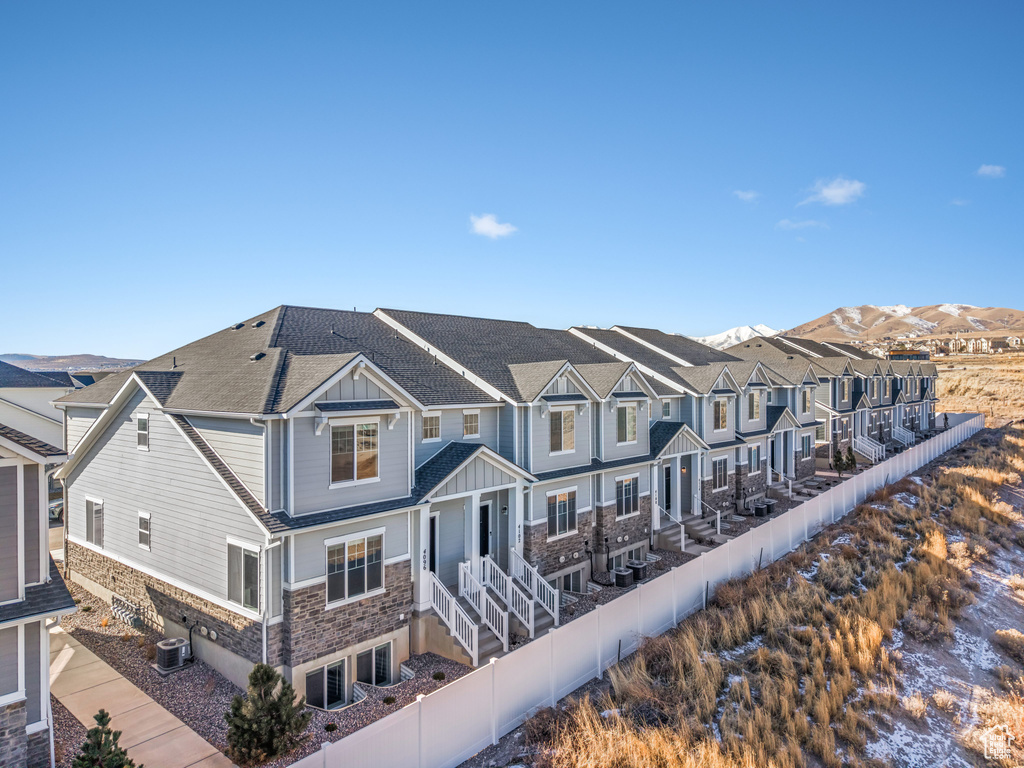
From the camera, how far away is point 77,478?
18.2m

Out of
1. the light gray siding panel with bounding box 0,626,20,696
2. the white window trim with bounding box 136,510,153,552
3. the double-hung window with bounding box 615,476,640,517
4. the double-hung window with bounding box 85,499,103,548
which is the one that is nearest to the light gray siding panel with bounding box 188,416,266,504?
the white window trim with bounding box 136,510,153,552

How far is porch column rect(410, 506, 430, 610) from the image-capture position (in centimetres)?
1445

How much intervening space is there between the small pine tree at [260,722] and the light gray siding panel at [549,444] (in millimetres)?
9841

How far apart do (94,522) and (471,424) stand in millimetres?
11824

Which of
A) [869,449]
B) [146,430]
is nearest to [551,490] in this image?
[146,430]

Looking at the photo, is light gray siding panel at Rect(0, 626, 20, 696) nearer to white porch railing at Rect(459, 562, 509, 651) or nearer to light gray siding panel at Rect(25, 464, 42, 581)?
light gray siding panel at Rect(25, 464, 42, 581)

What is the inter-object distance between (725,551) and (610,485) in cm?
448

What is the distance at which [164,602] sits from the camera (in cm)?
1491

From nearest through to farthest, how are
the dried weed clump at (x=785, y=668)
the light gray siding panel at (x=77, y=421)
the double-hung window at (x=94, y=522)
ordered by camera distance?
the dried weed clump at (x=785, y=668) → the double-hung window at (x=94, y=522) → the light gray siding panel at (x=77, y=421)

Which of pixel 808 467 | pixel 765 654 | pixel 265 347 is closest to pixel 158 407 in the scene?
pixel 265 347

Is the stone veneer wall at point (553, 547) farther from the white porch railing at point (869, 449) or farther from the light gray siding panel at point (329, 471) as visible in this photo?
the white porch railing at point (869, 449)

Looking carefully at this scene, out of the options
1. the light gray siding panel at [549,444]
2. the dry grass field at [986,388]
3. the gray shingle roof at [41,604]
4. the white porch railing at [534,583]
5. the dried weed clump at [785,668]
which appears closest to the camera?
the gray shingle roof at [41,604]

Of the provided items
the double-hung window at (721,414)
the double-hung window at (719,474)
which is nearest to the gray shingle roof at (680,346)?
the double-hung window at (721,414)

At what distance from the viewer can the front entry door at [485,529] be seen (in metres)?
17.8
